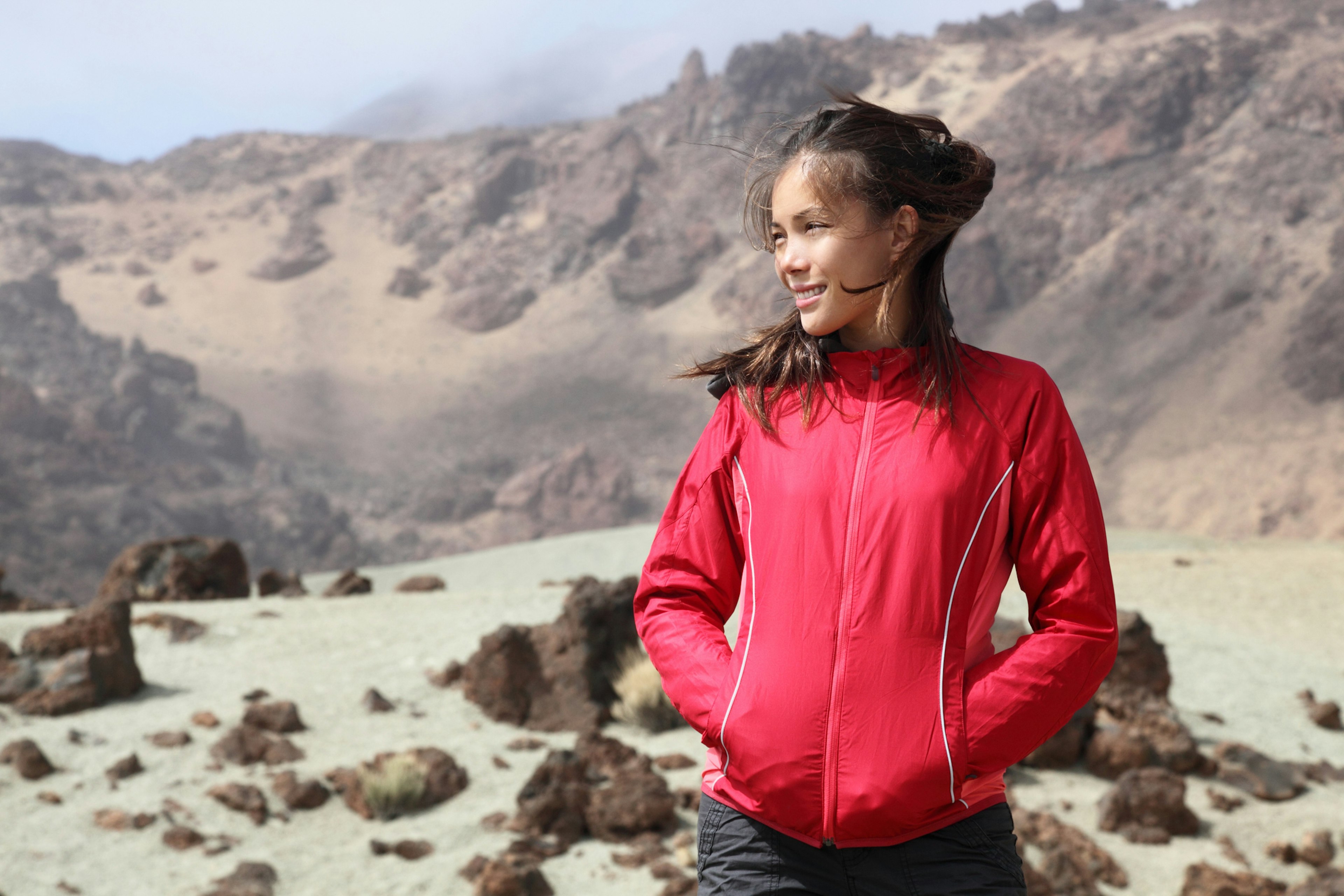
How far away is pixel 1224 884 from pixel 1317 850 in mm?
867

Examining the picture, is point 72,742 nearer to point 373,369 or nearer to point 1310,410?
point 1310,410

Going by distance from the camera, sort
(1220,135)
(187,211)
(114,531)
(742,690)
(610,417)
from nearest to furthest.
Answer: (742,690) → (114,531) → (1220,135) → (610,417) → (187,211)

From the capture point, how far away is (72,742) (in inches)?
234

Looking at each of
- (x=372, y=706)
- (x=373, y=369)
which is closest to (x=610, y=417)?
(x=373, y=369)

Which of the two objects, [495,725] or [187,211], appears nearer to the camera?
[495,725]

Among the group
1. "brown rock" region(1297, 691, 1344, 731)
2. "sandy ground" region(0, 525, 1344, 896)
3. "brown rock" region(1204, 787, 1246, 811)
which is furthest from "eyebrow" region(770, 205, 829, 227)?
"brown rock" region(1297, 691, 1344, 731)

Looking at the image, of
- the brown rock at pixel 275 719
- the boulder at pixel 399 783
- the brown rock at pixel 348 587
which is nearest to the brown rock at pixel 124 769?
the brown rock at pixel 275 719

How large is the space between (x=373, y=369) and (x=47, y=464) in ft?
69.5

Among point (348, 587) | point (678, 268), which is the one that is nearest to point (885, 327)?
point (348, 587)

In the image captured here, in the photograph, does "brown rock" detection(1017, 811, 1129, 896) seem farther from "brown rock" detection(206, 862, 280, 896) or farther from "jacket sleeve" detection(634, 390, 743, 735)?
"jacket sleeve" detection(634, 390, 743, 735)

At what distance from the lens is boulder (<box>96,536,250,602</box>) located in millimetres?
9695

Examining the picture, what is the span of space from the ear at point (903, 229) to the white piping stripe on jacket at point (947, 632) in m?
0.33

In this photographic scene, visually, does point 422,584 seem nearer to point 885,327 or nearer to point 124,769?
point 124,769

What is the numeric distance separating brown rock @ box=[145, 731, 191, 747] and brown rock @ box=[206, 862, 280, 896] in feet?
5.05
